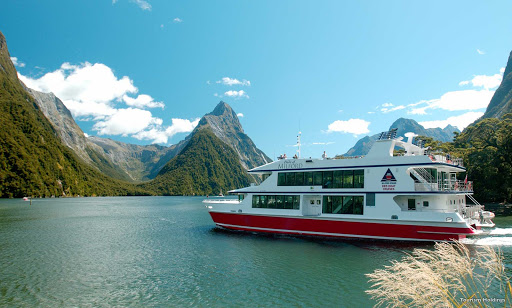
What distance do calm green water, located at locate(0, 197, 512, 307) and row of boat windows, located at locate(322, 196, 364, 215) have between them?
251 centimetres

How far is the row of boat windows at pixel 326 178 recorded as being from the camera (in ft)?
87.3

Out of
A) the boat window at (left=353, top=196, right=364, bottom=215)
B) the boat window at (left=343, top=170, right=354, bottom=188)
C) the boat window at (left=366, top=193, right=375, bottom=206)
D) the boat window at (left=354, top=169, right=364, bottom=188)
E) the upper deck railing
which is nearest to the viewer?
the upper deck railing

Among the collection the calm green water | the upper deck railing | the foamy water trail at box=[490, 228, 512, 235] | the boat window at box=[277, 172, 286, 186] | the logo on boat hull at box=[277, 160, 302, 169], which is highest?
the logo on boat hull at box=[277, 160, 302, 169]

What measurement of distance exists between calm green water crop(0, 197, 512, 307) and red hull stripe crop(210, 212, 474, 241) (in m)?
0.78

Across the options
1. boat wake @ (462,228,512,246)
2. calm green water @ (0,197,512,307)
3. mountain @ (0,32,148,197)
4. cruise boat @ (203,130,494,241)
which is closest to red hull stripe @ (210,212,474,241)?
cruise boat @ (203,130,494,241)

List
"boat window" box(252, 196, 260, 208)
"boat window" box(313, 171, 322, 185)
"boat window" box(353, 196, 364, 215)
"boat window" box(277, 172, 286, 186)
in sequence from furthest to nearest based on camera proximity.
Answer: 1. "boat window" box(252, 196, 260, 208)
2. "boat window" box(277, 172, 286, 186)
3. "boat window" box(313, 171, 322, 185)
4. "boat window" box(353, 196, 364, 215)

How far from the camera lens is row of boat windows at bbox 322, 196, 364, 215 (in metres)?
26.1

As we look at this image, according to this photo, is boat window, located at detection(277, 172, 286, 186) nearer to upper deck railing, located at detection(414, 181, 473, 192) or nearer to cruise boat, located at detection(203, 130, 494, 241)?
cruise boat, located at detection(203, 130, 494, 241)

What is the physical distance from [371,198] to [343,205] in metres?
2.32

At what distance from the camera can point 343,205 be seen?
26641 mm

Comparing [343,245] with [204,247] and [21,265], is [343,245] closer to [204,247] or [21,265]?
[204,247]

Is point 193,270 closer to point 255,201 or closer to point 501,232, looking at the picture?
point 255,201

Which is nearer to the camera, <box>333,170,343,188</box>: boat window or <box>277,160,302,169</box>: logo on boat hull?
<box>333,170,343,188</box>: boat window

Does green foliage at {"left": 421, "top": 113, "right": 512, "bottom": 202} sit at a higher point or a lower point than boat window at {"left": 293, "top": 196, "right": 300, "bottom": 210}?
higher
